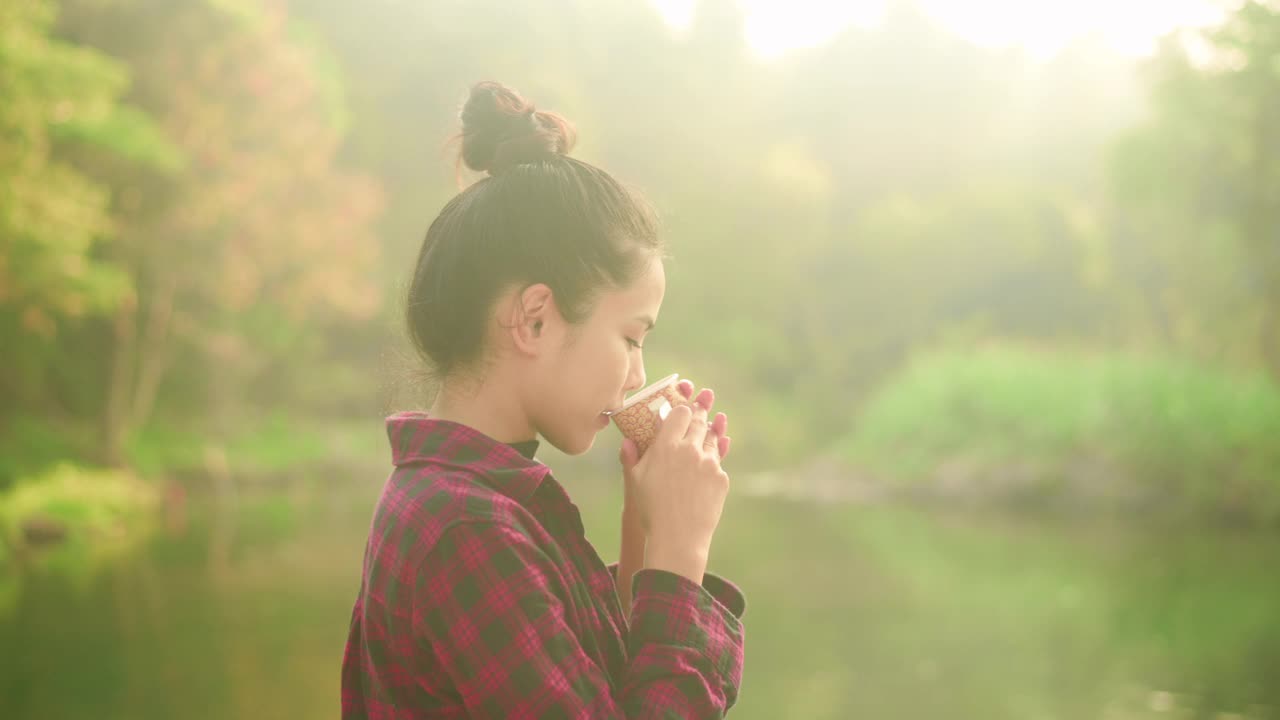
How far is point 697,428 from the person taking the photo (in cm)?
115

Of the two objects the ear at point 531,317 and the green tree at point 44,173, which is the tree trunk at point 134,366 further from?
the ear at point 531,317

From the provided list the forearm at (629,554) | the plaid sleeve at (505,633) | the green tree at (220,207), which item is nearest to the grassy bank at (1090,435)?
the green tree at (220,207)

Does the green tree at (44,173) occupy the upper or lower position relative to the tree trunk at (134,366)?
lower

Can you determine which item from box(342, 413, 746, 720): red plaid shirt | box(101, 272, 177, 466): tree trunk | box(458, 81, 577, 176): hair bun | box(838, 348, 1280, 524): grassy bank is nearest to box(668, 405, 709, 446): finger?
box(342, 413, 746, 720): red plaid shirt

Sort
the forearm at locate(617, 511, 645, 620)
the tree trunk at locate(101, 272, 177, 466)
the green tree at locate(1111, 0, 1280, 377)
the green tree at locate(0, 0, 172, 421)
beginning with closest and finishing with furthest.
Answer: the forearm at locate(617, 511, 645, 620)
the green tree at locate(0, 0, 172, 421)
the green tree at locate(1111, 0, 1280, 377)
the tree trunk at locate(101, 272, 177, 466)

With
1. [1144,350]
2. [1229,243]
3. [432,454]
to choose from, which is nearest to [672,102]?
[1144,350]

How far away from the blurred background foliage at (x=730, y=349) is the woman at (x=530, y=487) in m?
0.22

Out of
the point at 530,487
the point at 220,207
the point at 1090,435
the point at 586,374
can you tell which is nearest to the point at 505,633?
the point at 530,487

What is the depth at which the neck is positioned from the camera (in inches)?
43.6

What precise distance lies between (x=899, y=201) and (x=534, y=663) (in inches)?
779

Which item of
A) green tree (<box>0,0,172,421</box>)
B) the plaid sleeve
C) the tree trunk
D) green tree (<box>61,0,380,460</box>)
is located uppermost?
green tree (<box>61,0,380,460</box>)

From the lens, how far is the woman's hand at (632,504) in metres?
1.18

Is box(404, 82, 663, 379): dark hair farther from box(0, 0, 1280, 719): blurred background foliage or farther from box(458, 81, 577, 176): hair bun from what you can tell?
box(0, 0, 1280, 719): blurred background foliage

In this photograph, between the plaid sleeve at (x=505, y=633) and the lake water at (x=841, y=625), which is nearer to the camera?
the plaid sleeve at (x=505, y=633)
